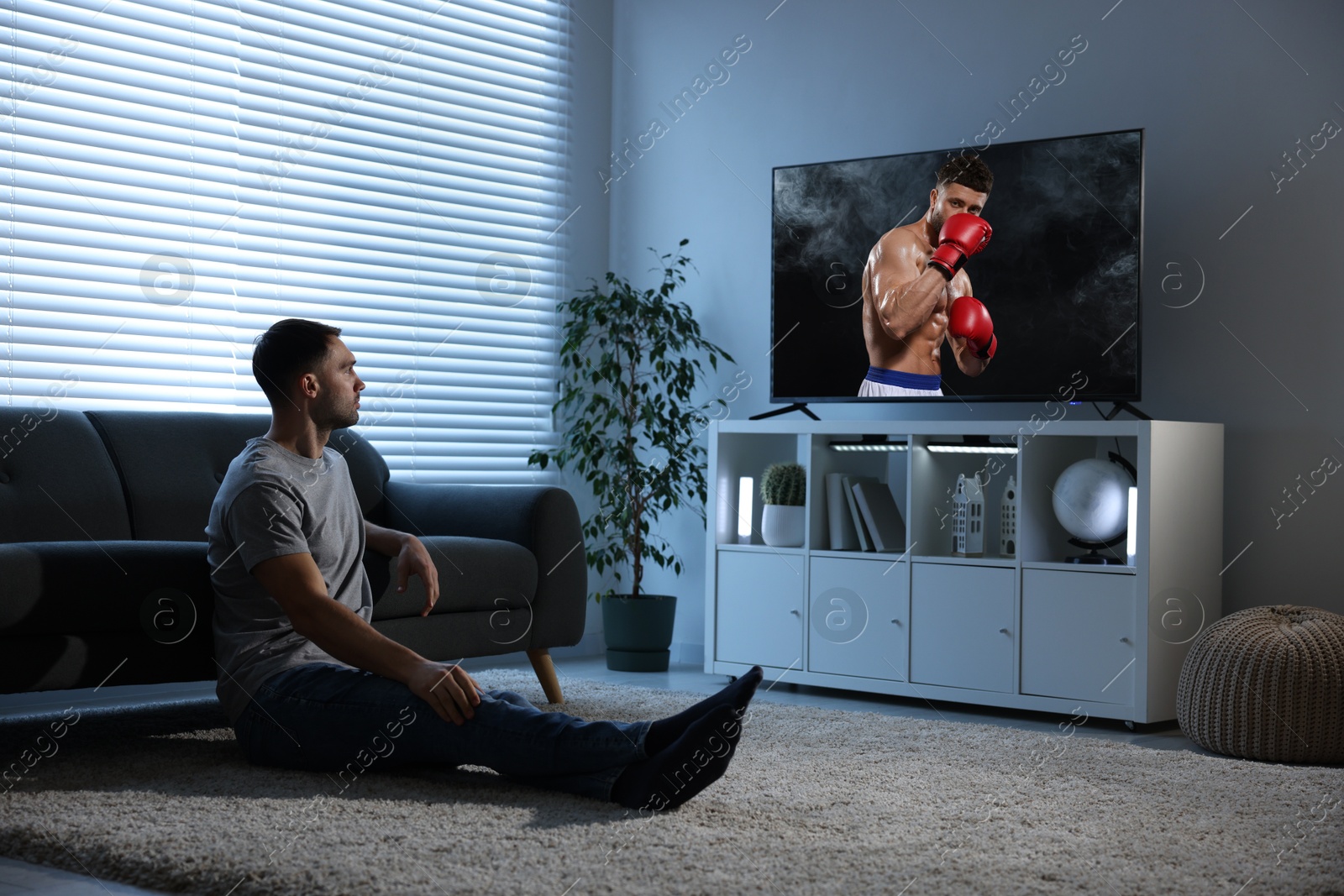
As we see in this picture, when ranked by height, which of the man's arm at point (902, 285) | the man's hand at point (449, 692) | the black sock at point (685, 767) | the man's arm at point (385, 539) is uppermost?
the man's arm at point (902, 285)

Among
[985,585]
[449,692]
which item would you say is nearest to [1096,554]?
[985,585]

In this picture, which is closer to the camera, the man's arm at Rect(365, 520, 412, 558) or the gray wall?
the man's arm at Rect(365, 520, 412, 558)

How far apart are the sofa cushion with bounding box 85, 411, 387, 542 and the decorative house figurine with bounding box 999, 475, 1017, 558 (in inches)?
78.7

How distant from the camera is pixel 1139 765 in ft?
9.17

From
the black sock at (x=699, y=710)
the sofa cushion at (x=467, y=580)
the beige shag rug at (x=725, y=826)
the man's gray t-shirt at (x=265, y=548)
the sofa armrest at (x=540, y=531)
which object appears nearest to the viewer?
the beige shag rug at (x=725, y=826)

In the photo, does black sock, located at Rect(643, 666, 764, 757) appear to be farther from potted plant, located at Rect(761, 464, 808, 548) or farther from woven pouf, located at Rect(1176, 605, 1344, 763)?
potted plant, located at Rect(761, 464, 808, 548)

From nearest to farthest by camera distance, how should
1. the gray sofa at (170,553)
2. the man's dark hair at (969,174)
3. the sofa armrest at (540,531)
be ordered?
the gray sofa at (170,553) → the sofa armrest at (540,531) → the man's dark hair at (969,174)

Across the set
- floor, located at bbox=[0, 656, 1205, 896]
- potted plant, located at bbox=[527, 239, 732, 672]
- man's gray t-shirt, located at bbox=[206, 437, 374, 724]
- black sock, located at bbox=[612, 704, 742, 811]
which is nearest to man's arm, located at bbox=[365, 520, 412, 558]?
man's gray t-shirt, located at bbox=[206, 437, 374, 724]

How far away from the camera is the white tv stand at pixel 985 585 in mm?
3408

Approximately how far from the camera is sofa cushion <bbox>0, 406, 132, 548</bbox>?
9.73 feet

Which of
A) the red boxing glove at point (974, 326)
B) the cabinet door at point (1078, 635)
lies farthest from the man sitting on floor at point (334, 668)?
the red boxing glove at point (974, 326)

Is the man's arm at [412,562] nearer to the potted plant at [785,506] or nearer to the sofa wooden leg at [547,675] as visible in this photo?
the sofa wooden leg at [547,675]

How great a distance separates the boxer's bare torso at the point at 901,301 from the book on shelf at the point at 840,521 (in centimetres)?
39

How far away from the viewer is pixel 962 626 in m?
3.67
